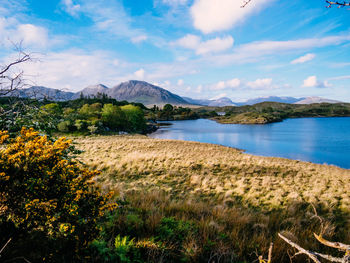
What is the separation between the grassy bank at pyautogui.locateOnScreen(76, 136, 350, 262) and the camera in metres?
3.53

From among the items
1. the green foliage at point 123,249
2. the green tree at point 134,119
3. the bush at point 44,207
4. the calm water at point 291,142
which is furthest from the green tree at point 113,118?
the green foliage at point 123,249

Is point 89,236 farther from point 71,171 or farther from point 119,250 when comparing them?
point 71,171

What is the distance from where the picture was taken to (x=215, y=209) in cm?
588

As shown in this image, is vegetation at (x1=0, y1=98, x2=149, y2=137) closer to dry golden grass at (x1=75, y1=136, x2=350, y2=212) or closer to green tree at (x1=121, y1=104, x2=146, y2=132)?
green tree at (x1=121, y1=104, x2=146, y2=132)

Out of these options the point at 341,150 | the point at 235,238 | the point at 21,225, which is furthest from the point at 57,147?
the point at 341,150

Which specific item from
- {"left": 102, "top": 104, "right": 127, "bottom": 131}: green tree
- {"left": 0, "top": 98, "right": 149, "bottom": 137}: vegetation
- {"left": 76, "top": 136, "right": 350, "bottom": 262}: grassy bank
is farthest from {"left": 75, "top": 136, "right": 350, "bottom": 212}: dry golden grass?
{"left": 102, "top": 104, "right": 127, "bottom": 131}: green tree

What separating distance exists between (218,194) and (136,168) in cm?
669

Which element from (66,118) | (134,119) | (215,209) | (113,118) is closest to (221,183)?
(215,209)

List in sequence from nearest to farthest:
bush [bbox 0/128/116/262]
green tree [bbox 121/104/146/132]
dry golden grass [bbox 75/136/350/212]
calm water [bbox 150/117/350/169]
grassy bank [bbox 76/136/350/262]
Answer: bush [bbox 0/128/116/262], grassy bank [bbox 76/136/350/262], dry golden grass [bbox 75/136/350/212], calm water [bbox 150/117/350/169], green tree [bbox 121/104/146/132]

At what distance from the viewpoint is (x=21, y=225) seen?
2871 mm

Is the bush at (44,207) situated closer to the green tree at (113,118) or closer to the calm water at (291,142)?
the calm water at (291,142)

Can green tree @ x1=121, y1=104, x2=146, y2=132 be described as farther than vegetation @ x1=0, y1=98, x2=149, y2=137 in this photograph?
Yes

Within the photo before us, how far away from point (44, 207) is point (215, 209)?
4.79 meters

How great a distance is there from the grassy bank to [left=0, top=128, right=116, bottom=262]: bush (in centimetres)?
76
